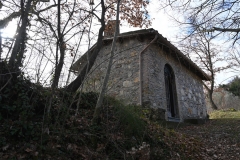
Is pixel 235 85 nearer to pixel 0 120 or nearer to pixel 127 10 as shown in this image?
pixel 127 10

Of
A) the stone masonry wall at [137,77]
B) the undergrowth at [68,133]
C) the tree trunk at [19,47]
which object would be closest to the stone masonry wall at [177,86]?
the stone masonry wall at [137,77]

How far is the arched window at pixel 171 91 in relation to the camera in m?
8.47

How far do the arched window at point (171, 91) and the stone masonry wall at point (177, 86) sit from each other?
0.50ft

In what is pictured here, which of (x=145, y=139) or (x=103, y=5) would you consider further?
(x=103, y=5)

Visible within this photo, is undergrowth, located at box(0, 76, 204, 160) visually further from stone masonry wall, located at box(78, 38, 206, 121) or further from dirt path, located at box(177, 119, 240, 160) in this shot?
stone masonry wall, located at box(78, 38, 206, 121)

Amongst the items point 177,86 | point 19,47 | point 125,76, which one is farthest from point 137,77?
point 19,47

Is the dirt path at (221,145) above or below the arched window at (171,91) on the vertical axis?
below

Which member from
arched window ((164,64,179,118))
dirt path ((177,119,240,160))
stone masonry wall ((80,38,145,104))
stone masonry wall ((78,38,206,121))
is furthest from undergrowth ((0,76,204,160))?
arched window ((164,64,179,118))

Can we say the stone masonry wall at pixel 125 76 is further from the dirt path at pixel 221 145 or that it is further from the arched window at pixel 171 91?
the dirt path at pixel 221 145

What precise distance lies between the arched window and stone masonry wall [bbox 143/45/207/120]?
15 centimetres

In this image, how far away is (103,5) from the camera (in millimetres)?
5215

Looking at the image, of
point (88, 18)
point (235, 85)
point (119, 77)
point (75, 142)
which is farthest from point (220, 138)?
point (235, 85)

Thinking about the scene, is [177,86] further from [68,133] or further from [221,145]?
[68,133]

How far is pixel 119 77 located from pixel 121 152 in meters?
4.59
